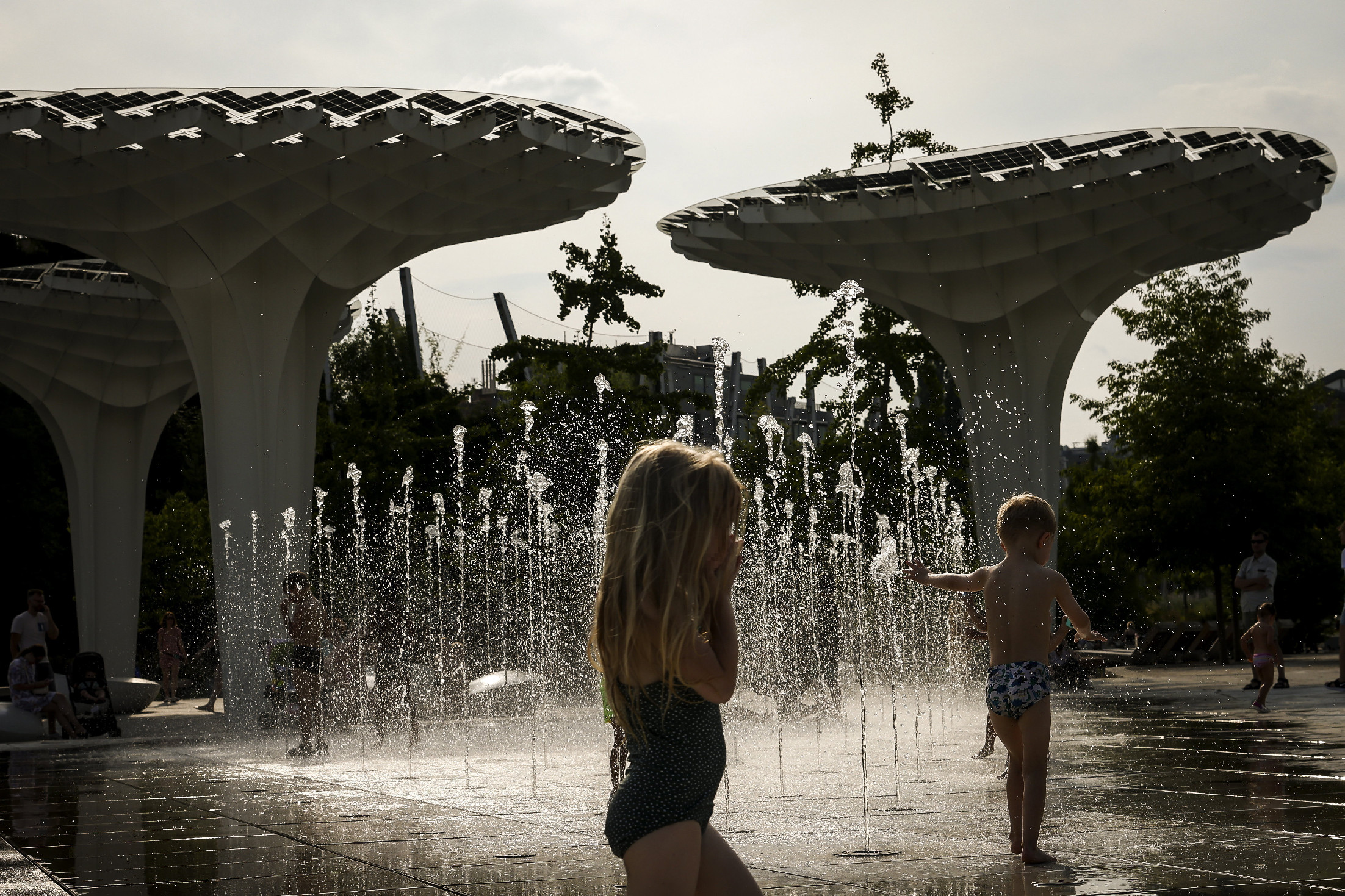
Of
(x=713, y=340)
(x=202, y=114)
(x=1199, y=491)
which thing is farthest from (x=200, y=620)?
(x=713, y=340)

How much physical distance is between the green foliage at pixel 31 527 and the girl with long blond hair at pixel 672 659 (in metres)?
30.0

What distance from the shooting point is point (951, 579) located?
5.54 metres

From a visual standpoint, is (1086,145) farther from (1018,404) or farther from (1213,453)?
(1213,453)

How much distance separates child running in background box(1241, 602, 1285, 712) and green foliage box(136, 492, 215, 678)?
87.1ft

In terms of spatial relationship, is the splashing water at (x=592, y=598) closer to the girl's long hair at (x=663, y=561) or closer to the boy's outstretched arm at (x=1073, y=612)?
the boy's outstretched arm at (x=1073, y=612)

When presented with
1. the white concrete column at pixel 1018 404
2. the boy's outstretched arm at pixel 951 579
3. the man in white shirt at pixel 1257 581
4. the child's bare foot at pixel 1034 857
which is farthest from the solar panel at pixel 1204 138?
the child's bare foot at pixel 1034 857

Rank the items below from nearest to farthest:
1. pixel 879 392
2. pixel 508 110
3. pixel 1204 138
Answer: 1. pixel 508 110
2. pixel 1204 138
3. pixel 879 392

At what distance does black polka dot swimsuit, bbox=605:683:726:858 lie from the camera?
2.77 m

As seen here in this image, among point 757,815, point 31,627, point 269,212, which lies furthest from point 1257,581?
point 31,627

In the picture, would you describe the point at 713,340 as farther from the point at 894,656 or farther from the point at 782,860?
the point at 894,656

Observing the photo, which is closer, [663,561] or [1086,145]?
[663,561]

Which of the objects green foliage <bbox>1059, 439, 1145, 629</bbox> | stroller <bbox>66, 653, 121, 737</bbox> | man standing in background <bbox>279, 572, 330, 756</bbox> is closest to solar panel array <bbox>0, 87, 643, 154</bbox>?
stroller <bbox>66, 653, 121, 737</bbox>

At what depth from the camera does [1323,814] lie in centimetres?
618

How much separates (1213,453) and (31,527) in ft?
81.3
